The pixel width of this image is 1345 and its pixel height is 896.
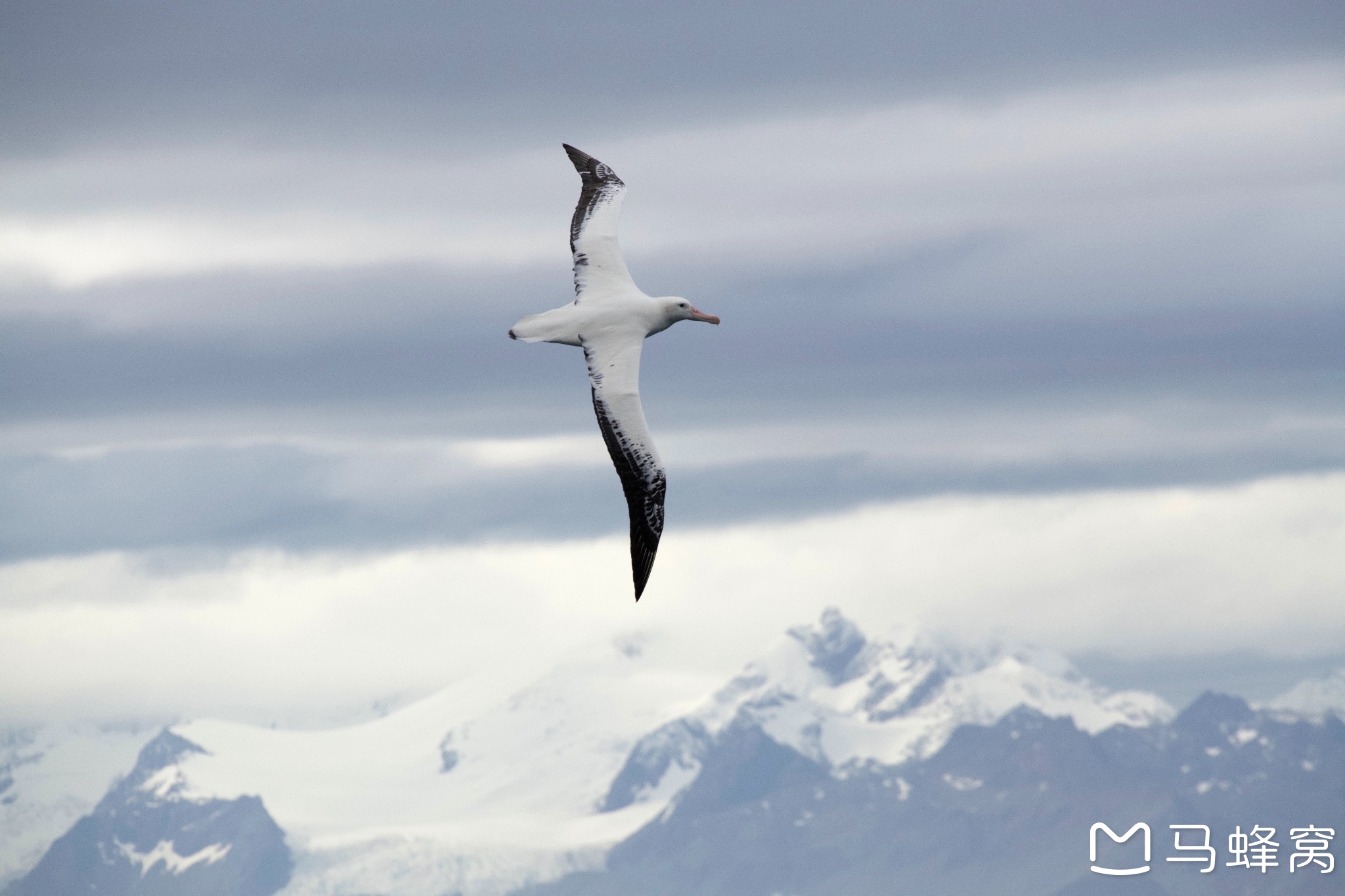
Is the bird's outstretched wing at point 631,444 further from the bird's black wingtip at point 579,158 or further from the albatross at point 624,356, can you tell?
the bird's black wingtip at point 579,158

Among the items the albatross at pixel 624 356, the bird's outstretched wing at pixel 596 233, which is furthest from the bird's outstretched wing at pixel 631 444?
the bird's outstretched wing at pixel 596 233

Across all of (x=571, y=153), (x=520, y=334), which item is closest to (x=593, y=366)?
(x=520, y=334)

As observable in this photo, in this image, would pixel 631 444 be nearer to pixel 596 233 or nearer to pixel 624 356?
pixel 624 356

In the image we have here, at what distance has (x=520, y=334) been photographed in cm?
7025

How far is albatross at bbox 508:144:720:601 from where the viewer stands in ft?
228

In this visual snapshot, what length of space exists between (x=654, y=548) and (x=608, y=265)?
12.3 m

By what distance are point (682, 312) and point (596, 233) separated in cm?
654

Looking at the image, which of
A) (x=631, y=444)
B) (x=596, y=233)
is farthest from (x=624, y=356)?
(x=596, y=233)

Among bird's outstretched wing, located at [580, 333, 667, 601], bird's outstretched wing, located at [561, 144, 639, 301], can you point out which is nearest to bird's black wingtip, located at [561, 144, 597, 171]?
bird's outstretched wing, located at [561, 144, 639, 301]

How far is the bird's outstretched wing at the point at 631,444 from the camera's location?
6938cm

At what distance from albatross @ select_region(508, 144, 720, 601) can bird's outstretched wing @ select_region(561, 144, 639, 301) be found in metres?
0.08

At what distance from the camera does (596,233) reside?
258 ft

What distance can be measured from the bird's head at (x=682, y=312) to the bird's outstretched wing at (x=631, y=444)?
11.0 feet

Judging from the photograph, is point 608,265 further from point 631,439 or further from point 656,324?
point 631,439
